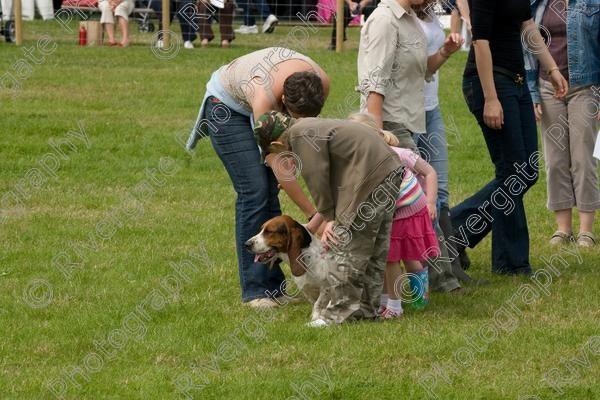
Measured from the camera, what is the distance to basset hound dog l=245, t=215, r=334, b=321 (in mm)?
7113

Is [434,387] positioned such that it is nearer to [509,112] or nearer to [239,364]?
[239,364]

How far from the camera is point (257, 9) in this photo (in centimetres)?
2417

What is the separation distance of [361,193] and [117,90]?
10317 millimetres

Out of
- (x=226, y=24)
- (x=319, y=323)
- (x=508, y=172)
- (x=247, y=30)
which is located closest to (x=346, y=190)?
(x=319, y=323)

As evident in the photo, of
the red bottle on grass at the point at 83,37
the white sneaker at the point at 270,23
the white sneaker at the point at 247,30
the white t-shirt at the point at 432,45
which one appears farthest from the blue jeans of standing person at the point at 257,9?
the white t-shirt at the point at 432,45

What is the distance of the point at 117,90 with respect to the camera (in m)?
16.8

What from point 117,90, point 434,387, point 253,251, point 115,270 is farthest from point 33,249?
point 117,90

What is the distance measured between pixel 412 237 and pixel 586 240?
8.72 ft

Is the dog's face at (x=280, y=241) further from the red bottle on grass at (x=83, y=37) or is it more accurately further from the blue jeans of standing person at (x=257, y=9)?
the blue jeans of standing person at (x=257, y=9)

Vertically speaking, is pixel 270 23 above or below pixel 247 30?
above

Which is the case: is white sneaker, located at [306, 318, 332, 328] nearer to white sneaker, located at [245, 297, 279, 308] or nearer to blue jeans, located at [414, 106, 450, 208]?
white sneaker, located at [245, 297, 279, 308]

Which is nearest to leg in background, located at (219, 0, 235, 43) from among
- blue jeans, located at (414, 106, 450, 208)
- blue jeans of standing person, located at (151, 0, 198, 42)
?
blue jeans of standing person, located at (151, 0, 198, 42)

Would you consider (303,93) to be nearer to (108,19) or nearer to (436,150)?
(436,150)

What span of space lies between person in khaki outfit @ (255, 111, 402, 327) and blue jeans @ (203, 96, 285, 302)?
1.58ft
